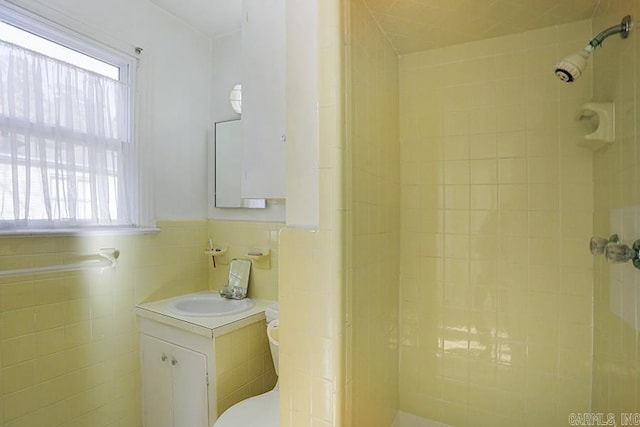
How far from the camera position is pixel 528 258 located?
1298mm

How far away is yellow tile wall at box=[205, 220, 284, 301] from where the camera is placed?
1971 mm

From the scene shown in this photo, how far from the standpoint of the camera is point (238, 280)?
2.05 meters

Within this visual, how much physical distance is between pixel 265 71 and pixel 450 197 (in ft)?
3.37

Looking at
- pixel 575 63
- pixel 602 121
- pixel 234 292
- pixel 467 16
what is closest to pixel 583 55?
pixel 575 63

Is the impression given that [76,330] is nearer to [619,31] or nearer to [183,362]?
[183,362]

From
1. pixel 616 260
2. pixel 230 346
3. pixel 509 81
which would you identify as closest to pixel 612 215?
pixel 616 260

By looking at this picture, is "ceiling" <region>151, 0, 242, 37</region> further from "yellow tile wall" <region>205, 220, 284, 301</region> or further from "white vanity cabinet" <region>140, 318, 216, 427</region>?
"white vanity cabinet" <region>140, 318, 216, 427</region>

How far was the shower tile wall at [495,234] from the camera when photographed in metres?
1.23

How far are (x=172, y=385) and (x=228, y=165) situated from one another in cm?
139

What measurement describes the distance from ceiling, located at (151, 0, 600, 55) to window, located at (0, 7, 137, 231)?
1525mm

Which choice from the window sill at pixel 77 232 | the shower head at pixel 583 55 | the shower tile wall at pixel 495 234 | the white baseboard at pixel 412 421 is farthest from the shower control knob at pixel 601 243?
the window sill at pixel 77 232

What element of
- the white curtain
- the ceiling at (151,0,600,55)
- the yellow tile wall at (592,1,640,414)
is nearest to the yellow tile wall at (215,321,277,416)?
the white curtain

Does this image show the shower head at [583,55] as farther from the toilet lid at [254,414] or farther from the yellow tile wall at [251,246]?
the toilet lid at [254,414]

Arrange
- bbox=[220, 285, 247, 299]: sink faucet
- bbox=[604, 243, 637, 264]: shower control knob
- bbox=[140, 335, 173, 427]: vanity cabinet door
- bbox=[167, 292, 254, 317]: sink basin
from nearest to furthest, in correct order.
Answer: bbox=[604, 243, 637, 264]: shower control knob → bbox=[140, 335, 173, 427]: vanity cabinet door → bbox=[167, 292, 254, 317]: sink basin → bbox=[220, 285, 247, 299]: sink faucet
